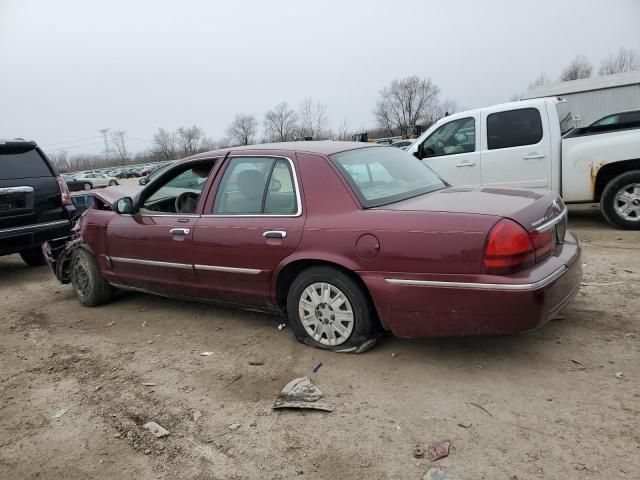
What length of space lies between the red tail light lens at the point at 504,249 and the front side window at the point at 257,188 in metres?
1.42

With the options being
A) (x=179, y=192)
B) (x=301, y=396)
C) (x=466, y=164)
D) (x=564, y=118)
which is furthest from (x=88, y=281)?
(x=564, y=118)

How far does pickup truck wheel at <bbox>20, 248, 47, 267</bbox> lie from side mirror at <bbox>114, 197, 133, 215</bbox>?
4.30m

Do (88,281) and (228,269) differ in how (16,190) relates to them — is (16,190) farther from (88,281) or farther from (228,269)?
(228,269)

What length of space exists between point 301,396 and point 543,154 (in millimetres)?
5648

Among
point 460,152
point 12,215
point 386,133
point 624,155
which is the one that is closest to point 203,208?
point 12,215

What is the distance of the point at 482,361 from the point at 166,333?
8.75 ft

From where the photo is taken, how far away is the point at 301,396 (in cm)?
312

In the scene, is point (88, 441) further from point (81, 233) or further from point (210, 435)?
point (81, 233)

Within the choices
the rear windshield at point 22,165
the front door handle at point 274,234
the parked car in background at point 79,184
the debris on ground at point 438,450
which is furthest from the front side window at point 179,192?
the parked car in background at point 79,184

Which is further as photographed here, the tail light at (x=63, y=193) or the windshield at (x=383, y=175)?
the tail light at (x=63, y=193)

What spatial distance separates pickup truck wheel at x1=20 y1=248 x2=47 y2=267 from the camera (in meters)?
8.12

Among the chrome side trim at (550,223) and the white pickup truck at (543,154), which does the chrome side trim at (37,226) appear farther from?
the chrome side trim at (550,223)

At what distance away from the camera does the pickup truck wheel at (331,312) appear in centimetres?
342

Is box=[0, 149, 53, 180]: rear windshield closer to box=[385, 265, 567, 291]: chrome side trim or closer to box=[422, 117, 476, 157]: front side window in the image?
box=[422, 117, 476, 157]: front side window
